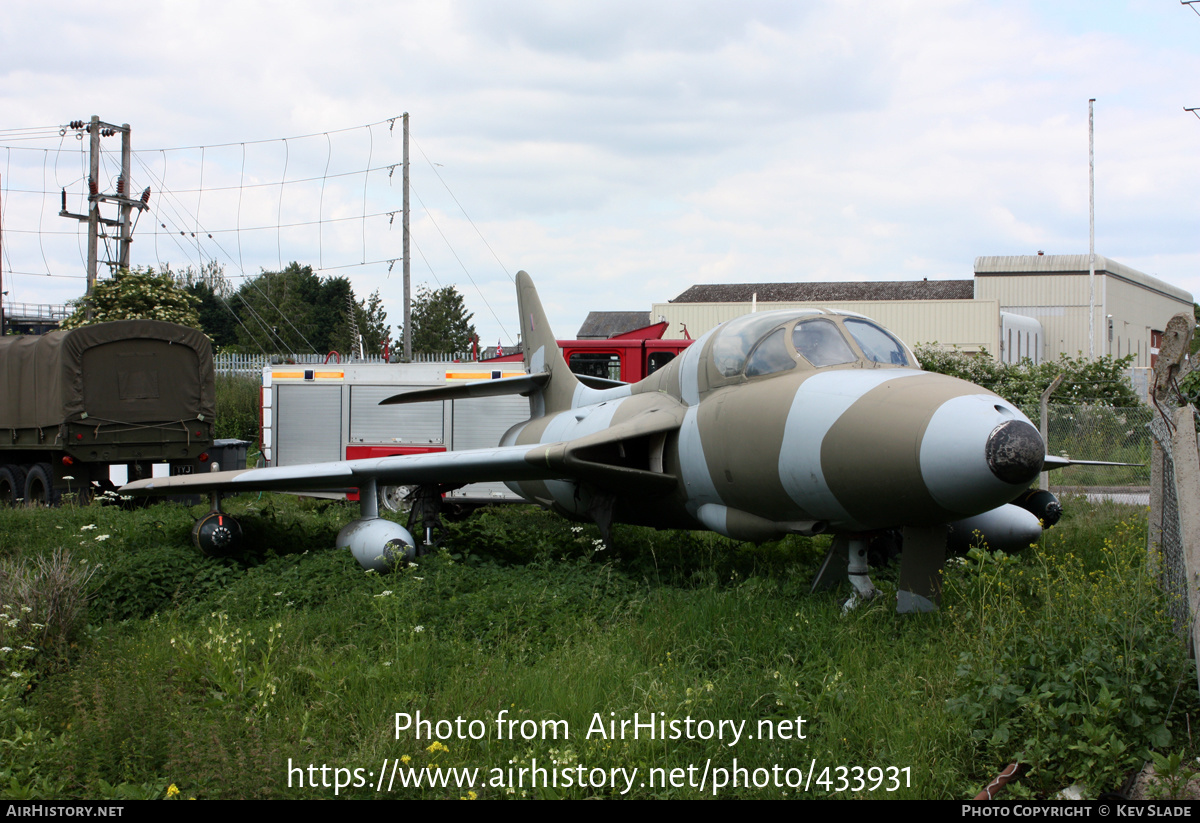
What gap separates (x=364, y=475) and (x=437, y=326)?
50218 millimetres

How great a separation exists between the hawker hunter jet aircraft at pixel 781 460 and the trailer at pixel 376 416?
20.2ft

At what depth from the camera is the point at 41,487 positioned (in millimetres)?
15781

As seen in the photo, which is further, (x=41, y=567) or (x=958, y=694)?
(x=41, y=567)

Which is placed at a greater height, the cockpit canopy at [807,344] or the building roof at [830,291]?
Answer: the building roof at [830,291]

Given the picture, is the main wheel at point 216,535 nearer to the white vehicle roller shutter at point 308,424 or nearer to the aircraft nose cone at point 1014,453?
the white vehicle roller shutter at point 308,424

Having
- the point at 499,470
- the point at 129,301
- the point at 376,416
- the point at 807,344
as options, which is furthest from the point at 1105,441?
the point at 129,301

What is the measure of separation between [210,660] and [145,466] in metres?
11.9

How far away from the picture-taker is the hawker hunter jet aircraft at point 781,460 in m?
5.30

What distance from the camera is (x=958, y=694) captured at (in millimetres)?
4852

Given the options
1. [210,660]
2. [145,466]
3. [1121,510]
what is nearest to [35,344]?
[145,466]

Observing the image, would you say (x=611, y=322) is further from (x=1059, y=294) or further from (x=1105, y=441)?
(x=1105, y=441)

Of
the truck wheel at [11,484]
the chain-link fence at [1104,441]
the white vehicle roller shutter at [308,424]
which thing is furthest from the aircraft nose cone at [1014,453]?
the truck wheel at [11,484]

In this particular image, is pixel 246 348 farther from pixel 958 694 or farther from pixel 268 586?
pixel 958 694

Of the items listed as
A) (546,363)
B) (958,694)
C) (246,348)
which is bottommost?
A: (958,694)
